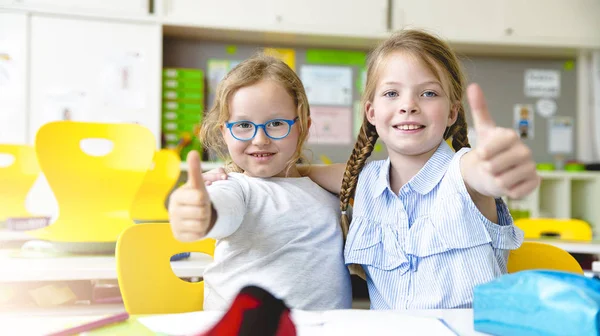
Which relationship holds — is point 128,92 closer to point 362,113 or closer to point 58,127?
point 58,127

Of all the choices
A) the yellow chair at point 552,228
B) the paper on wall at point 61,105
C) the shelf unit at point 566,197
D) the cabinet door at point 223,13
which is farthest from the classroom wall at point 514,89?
the paper on wall at point 61,105

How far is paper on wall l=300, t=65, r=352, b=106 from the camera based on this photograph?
129 inches

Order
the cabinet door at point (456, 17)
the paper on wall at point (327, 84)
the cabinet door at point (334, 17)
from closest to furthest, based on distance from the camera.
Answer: the cabinet door at point (334, 17) < the cabinet door at point (456, 17) < the paper on wall at point (327, 84)

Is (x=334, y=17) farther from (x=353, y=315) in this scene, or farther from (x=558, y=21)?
(x=353, y=315)

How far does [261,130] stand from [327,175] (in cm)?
20

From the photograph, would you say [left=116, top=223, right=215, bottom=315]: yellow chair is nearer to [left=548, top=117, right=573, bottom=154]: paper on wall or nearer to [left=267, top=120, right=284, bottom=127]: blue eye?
[left=267, top=120, right=284, bottom=127]: blue eye

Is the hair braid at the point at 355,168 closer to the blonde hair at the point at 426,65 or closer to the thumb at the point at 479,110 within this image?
the blonde hair at the point at 426,65

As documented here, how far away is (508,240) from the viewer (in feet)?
2.86

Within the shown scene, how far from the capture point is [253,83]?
954 mm

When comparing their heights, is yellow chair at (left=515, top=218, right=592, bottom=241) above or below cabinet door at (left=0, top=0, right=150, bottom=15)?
below

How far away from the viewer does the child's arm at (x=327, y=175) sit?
3.48 ft

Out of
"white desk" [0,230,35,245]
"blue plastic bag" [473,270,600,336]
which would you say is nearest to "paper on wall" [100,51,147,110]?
"white desk" [0,230,35,245]

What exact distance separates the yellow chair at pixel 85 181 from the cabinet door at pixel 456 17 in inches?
80.4

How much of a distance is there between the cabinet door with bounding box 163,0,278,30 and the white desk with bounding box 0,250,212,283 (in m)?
1.83
